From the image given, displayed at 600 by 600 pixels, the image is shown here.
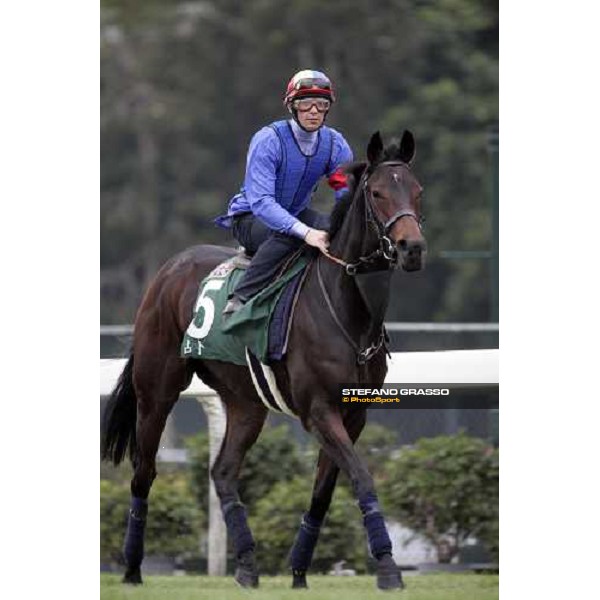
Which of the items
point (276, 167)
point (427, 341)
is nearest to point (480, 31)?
point (427, 341)

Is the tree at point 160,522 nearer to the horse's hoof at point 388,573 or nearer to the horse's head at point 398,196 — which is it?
the horse's hoof at point 388,573

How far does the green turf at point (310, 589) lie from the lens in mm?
5574

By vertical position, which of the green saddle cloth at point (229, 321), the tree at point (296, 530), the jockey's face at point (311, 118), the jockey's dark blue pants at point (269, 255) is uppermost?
the jockey's face at point (311, 118)

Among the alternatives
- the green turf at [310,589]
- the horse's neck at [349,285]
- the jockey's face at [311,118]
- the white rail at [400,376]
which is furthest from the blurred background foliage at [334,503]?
the jockey's face at [311,118]

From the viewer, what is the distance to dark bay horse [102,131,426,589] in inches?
210

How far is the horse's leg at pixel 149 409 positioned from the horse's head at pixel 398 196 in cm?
145

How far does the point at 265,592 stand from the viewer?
19.0 feet

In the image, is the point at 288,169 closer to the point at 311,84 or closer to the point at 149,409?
the point at 311,84

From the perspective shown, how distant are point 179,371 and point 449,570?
5.60 ft

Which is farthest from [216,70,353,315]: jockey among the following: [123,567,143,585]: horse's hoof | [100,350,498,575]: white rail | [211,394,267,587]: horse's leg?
[123,567,143,585]: horse's hoof

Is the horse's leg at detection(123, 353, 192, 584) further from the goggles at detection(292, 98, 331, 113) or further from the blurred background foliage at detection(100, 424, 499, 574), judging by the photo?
the goggles at detection(292, 98, 331, 113)

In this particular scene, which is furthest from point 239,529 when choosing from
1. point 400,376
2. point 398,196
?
point 398,196
